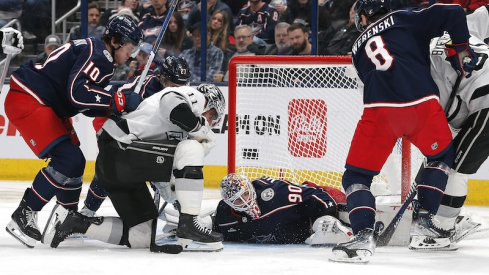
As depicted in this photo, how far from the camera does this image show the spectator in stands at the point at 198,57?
21.0 ft

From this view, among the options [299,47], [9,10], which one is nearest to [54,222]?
[299,47]

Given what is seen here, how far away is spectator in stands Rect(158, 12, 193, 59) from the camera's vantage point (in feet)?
21.5

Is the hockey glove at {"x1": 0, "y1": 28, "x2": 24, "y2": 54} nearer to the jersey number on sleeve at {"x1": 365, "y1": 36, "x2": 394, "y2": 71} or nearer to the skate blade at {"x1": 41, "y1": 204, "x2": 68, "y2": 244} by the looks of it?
the skate blade at {"x1": 41, "y1": 204, "x2": 68, "y2": 244}

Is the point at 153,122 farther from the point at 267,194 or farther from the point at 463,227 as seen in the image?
the point at 463,227

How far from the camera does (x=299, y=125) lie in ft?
15.3

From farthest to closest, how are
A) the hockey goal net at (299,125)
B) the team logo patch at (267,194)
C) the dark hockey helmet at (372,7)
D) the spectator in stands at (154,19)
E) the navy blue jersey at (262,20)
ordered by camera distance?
the spectator in stands at (154,19) < the navy blue jersey at (262,20) < the hockey goal net at (299,125) < the team logo patch at (267,194) < the dark hockey helmet at (372,7)

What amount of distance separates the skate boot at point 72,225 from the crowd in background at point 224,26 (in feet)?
10.0

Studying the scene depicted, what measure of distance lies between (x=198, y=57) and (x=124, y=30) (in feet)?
9.21

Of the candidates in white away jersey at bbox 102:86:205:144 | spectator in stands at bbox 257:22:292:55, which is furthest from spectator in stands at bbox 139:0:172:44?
white away jersey at bbox 102:86:205:144

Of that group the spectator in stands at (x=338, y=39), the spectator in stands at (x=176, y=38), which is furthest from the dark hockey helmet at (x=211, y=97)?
the spectator in stands at (x=176, y=38)

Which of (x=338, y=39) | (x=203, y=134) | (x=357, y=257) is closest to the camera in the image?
(x=357, y=257)

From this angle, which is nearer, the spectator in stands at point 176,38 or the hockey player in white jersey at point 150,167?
the hockey player in white jersey at point 150,167

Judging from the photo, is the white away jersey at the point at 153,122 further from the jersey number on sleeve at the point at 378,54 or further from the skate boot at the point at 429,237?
the skate boot at the point at 429,237

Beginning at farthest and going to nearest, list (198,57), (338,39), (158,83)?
(198,57), (338,39), (158,83)
